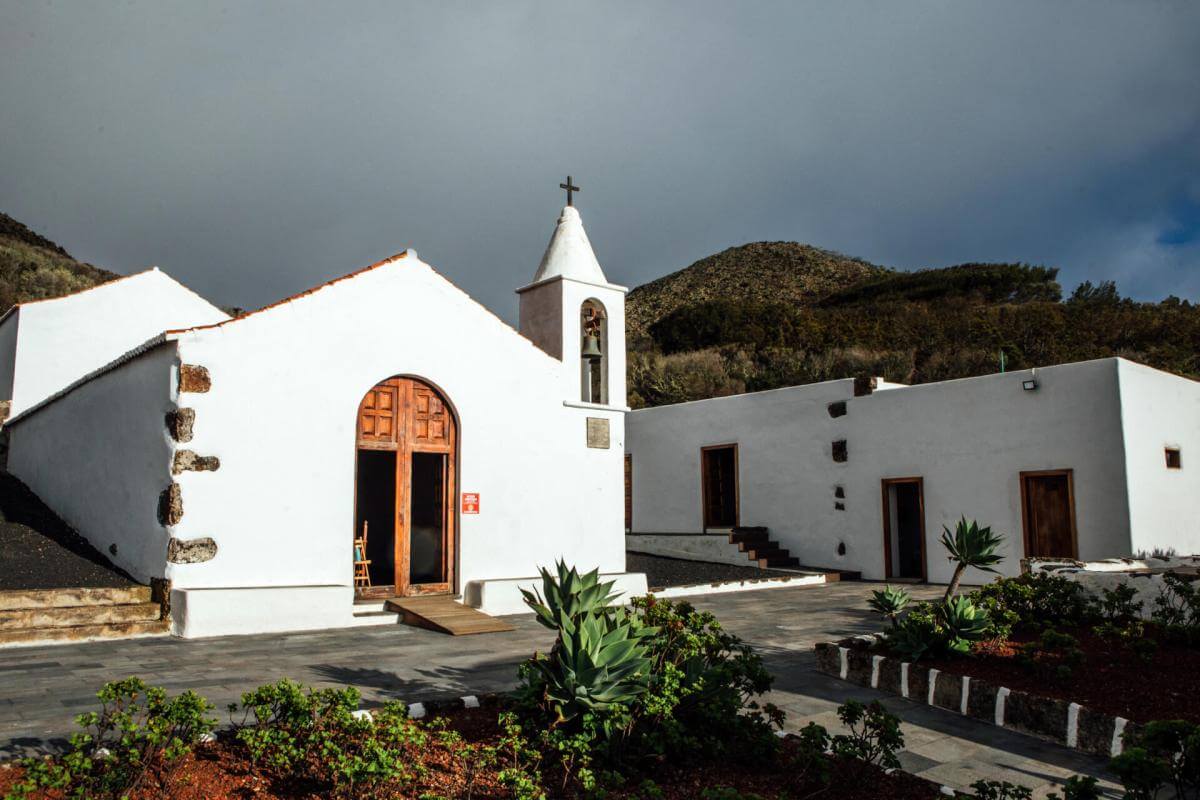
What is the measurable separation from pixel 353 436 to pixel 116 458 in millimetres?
2841

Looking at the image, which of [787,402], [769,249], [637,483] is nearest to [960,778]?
[787,402]

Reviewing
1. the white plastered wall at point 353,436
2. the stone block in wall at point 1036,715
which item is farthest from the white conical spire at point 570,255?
the stone block in wall at point 1036,715

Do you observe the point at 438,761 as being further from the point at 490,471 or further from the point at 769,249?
the point at 769,249

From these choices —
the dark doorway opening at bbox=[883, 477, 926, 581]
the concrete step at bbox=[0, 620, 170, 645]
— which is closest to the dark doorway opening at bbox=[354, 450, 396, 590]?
the concrete step at bbox=[0, 620, 170, 645]

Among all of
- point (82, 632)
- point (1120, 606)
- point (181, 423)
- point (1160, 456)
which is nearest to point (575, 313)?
point (181, 423)

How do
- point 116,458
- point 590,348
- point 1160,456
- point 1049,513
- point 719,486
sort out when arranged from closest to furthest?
point 116,458 → point 590,348 → point 1160,456 → point 1049,513 → point 719,486

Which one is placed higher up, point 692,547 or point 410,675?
point 692,547

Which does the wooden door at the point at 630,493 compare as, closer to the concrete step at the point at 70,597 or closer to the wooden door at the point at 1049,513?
the wooden door at the point at 1049,513

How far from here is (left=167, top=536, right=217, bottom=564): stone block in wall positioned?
8617mm

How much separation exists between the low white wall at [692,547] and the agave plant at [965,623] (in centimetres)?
926

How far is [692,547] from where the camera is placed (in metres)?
17.1

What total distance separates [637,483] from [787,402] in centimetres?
418

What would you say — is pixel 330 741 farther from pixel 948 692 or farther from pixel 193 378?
pixel 193 378

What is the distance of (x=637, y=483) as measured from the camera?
19.1 meters
